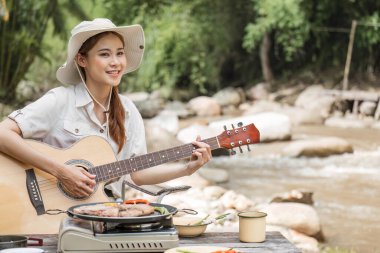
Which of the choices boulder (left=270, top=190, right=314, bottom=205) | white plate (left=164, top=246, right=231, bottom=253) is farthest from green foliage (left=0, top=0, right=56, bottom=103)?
white plate (left=164, top=246, right=231, bottom=253)

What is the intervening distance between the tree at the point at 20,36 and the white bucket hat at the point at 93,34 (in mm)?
7154

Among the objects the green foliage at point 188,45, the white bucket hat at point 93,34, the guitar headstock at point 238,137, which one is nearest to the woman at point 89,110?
the white bucket hat at point 93,34

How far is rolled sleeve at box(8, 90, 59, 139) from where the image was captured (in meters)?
2.46

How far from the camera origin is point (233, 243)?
6.24 feet

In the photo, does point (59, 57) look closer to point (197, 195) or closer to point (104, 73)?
point (197, 195)

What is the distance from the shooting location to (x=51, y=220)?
234 centimetres

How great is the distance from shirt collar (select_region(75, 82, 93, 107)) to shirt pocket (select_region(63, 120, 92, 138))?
0.07 metres

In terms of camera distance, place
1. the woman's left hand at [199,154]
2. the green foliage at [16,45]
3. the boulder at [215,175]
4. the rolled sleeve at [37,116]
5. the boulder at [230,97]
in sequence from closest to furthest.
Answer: the woman's left hand at [199,154], the rolled sleeve at [37,116], the boulder at [215,175], the green foliage at [16,45], the boulder at [230,97]

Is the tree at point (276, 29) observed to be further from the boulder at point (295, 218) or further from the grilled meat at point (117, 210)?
the grilled meat at point (117, 210)

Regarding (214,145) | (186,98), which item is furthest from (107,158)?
(186,98)

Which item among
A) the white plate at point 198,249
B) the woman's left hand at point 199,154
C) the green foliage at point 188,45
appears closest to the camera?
the white plate at point 198,249

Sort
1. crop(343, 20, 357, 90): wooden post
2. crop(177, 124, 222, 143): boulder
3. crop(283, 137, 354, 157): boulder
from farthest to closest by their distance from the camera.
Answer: crop(343, 20, 357, 90): wooden post, crop(177, 124, 222, 143): boulder, crop(283, 137, 354, 157): boulder

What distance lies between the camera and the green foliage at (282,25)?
54.5 ft

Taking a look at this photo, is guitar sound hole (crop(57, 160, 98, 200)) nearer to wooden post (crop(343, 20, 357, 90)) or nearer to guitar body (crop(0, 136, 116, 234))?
guitar body (crop(0, 136, 116, 234))
